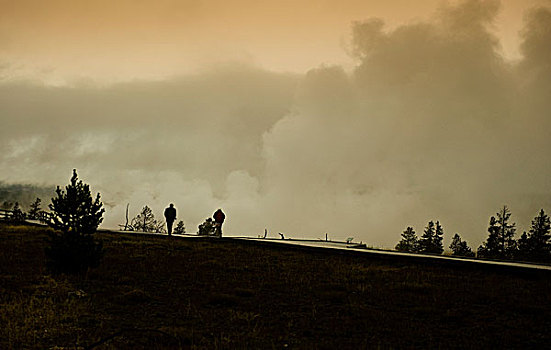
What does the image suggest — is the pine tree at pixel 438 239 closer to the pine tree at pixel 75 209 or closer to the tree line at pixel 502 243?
the tree line at pixel 502 243

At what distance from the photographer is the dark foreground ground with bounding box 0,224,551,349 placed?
41.9 feet

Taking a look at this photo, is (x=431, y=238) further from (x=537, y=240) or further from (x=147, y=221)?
(x=147, y=221)

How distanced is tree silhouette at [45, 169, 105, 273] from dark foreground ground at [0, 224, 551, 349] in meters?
0.76

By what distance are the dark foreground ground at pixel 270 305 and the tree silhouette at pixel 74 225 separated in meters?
0.76

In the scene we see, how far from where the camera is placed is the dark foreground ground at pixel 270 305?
1277 centimetres

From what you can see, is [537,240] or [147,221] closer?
[537,240]

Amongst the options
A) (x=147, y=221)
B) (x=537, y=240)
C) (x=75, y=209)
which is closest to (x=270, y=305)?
(x=75, y=209)

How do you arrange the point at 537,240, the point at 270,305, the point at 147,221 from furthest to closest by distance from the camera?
the point at 147,221 → the point at 537,240 → the point at 270,305

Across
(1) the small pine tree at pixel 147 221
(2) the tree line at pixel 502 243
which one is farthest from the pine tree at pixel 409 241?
(1) the small pine tree at pixel 147 221

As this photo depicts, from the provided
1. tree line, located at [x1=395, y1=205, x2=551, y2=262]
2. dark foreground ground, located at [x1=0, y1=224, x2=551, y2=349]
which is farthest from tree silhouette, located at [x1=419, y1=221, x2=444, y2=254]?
dark foreground ground, located at [x1=0, y1=224, x2=551, y2=349]

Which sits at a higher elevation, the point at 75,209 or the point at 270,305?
the point at 75,209

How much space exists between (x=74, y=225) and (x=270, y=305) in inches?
356

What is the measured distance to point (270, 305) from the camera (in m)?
16.7

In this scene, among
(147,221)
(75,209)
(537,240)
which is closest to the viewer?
(75,209)
